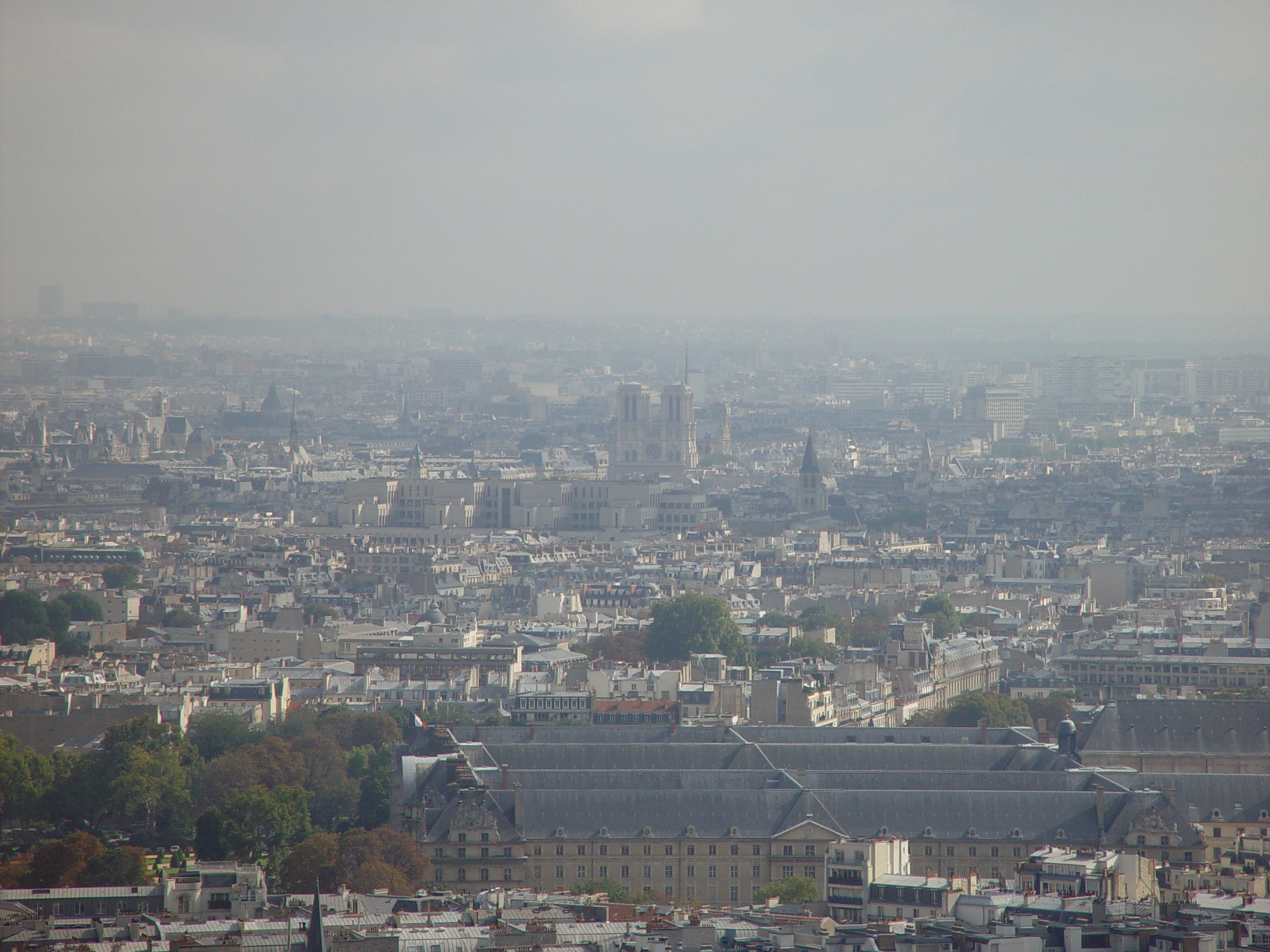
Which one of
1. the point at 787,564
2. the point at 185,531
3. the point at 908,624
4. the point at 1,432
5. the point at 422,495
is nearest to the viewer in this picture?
the point at 908,624

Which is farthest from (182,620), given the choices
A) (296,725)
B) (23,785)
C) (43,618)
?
(23,785)

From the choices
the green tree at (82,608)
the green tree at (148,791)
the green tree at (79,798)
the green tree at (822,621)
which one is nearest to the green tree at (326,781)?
the green tree at (148,791)

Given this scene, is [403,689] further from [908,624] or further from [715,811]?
[715,811]

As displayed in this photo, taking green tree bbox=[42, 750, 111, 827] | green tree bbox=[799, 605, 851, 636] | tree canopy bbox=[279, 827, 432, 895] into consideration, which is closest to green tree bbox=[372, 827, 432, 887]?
tree canopy bbox=[279, 827, 432, 895]

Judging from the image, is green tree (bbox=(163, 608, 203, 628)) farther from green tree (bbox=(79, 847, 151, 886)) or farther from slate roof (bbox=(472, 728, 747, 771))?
green tree (bbox=(79, 847, 151, 886))

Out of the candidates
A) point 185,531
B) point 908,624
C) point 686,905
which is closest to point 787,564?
point 185,531

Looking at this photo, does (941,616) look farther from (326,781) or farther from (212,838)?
(212,838)
